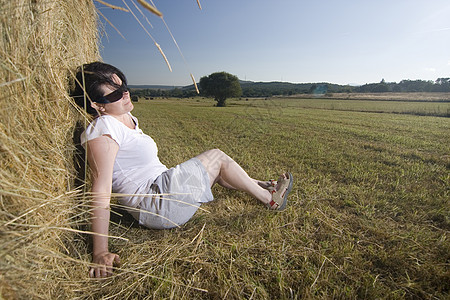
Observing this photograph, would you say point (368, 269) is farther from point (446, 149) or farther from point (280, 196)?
point (446, 149)

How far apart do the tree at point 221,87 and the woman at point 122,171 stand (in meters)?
38.1

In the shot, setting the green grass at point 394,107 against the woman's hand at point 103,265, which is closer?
the woman's hand at point 103,265

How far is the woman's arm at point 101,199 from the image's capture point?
137 cm

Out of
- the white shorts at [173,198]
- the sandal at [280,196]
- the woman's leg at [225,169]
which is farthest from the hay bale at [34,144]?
the sandal at [280,196]

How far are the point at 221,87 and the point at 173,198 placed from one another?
146ft

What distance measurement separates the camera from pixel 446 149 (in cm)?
512

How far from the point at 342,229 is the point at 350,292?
743 millimetres

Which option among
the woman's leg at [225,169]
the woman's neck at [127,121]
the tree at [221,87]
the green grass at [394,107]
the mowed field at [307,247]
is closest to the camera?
the mowed field at [307,247]

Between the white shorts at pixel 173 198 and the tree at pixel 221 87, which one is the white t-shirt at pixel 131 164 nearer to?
the white shorts at pixel 173 198

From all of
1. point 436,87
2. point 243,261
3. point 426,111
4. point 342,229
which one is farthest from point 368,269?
point 436,87

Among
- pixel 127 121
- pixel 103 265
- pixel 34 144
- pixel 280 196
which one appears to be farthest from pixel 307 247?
pixel 34 144

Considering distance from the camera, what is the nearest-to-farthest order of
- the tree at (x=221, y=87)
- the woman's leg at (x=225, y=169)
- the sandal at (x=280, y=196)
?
the woman's leg at (x=225, y=169), the sandal at (x=280, y=196), the tree at (x=221, y=87)

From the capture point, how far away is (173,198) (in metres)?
1.70

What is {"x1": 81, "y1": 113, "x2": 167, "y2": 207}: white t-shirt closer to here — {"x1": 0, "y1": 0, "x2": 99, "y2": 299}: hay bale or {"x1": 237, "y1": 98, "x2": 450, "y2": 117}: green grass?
{"x1": 0, "y1": 0, "x2": 99, "y2": 299}: hay bale
